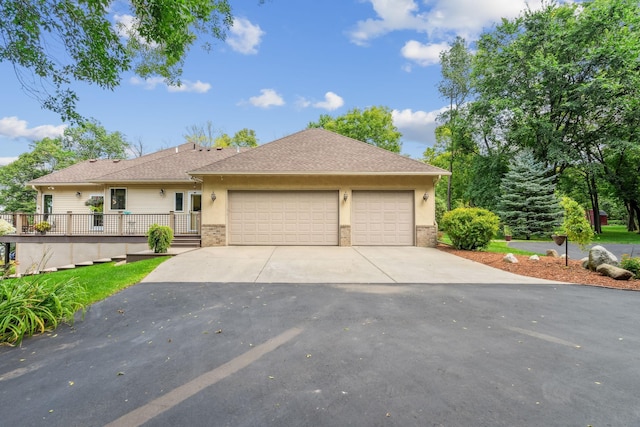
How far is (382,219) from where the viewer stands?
12359mm

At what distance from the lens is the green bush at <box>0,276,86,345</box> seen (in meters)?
3.49

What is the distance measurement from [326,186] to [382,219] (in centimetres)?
273

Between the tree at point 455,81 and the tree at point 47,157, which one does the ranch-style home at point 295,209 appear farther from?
the tree at point 47,157

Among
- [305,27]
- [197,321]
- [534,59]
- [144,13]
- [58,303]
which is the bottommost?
[197,321]

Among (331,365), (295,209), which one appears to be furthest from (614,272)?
(295,209)

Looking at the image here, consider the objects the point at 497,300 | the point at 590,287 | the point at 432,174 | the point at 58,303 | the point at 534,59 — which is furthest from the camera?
the point at 534,59

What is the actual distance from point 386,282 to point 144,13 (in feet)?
22.6

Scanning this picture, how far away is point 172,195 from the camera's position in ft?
48.2

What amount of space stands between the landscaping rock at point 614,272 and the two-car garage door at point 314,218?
6.07m

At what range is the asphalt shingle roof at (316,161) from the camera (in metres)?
11.9

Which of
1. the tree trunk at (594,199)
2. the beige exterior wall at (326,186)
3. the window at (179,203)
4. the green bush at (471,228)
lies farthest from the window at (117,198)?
the tree trunk at (594,199)

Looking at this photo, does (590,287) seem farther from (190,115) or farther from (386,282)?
(190,115)

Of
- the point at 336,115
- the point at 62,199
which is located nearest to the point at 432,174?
the point at 62,199

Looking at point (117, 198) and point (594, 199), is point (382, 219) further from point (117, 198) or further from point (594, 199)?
point (594, 199)
